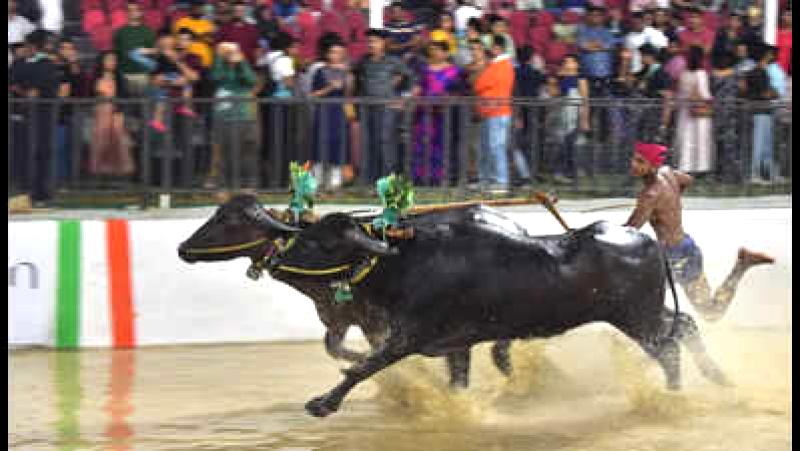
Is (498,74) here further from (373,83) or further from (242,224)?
(242,224)

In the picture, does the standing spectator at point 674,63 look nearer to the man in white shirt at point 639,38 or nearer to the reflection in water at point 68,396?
the man in white shirt at point 639,38

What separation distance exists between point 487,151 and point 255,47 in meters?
2.12

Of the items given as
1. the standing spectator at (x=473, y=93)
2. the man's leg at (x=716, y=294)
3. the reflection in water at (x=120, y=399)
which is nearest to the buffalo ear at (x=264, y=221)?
the reflection in water at (x=120, y=399)

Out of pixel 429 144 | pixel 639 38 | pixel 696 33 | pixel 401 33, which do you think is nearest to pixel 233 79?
pixel 429 144

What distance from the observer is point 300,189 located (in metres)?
10.3

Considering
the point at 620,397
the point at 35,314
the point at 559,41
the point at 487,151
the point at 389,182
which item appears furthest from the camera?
the point at 559,41

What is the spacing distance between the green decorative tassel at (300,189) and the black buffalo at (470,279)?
374mm

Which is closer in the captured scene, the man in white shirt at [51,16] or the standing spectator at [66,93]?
the standing spectator at [66,93]

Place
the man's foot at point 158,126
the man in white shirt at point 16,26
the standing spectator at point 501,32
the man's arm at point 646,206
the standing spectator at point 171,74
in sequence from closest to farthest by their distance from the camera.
Result: the man's arm at point 646,206, the man's foot at point 158,126, the standing spectator at point 171,74, the man in white shirt at point 16,26, the standing spectator at point 501,32

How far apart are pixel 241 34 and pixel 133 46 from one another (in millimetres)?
899

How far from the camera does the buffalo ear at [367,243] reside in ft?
31.8

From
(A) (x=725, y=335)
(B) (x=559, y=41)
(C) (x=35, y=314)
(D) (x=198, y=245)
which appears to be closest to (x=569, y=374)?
(A) (x=725, y=335)

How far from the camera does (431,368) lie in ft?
36.9

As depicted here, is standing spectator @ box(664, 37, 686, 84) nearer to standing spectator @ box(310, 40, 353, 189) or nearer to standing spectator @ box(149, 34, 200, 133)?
standing spectator @ box(310, 40, 353, 189)
